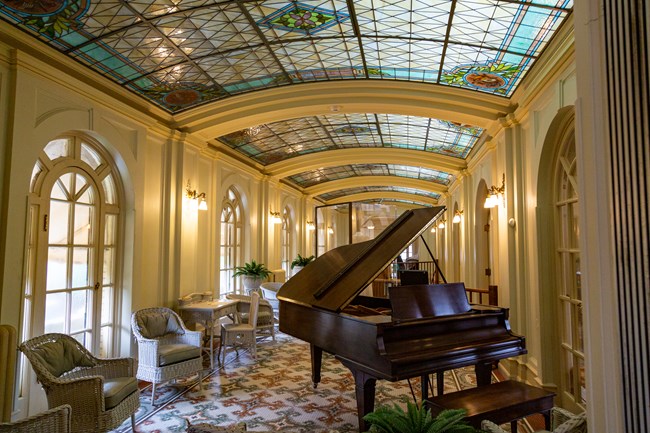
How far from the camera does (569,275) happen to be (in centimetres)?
392

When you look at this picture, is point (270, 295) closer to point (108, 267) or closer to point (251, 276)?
point (251, 276)

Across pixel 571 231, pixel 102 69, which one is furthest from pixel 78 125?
pixel 571 231

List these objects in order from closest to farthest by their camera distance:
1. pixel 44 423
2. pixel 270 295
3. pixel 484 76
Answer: pixel 44 423 < pixel 484 76 < pixel 270 295

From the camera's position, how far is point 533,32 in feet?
12.1

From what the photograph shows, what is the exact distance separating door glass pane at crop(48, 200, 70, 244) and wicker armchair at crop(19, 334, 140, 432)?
3.74 ft

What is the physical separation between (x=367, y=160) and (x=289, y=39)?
550 cm

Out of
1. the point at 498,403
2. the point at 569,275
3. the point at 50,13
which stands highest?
the point at 50,13

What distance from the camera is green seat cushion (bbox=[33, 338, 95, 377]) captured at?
3.21 metres

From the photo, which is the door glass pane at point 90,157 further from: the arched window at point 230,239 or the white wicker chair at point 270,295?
the white wicker chair at point 270,295

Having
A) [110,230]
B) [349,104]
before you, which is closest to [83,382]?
[110,230]

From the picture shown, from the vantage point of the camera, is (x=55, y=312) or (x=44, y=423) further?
(x=55, y=312)

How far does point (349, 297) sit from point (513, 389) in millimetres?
1353

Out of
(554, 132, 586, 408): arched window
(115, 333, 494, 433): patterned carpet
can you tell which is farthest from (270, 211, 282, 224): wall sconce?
(554, 132, 586, 408): arched window

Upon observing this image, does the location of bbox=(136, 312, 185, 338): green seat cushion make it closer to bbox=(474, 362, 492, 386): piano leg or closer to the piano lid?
the piano lid
